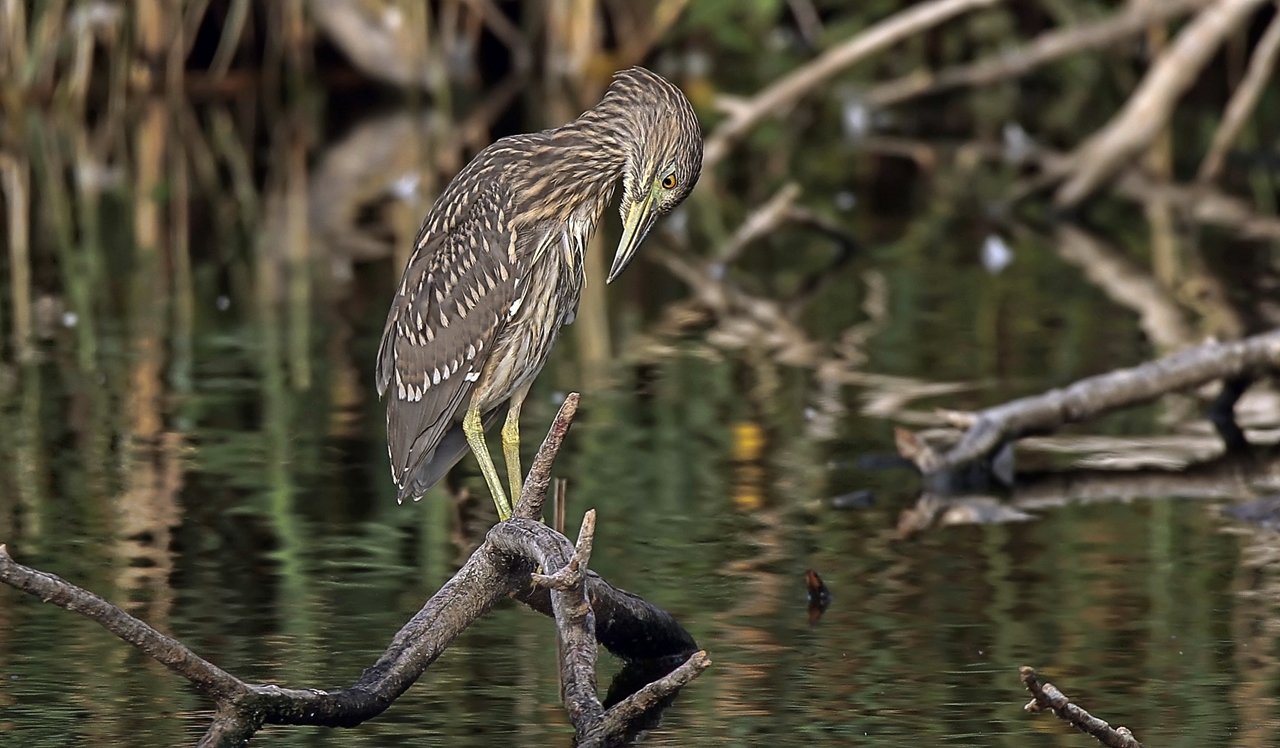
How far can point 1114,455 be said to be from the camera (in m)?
7.57

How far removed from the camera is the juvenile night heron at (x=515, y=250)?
18.3 feet

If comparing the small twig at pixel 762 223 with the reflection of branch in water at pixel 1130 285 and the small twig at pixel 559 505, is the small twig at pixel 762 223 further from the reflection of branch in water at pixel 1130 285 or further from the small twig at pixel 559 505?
the small twig at pixel 559 505

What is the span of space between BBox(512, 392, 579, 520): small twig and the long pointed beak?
92cm

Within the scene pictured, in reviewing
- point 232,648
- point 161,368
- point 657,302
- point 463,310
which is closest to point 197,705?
point 232,648

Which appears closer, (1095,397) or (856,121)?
(1095,397)

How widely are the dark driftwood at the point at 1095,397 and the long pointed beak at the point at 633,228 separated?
1.78 meters

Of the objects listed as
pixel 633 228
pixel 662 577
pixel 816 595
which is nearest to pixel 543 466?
pixel 633 228

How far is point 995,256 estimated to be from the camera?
11.5 metres

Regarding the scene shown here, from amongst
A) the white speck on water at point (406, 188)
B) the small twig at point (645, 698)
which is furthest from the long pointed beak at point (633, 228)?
the white speck on water at point (406, 188)

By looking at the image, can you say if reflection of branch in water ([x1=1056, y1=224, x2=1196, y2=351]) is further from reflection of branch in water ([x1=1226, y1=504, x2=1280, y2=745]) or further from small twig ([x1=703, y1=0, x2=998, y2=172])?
reflection of branch in water ([x1=1226, y1=504, x2=1280, y2=745])

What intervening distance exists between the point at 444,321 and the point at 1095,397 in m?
2.42

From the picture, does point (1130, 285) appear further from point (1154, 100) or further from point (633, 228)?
point (633, 228)

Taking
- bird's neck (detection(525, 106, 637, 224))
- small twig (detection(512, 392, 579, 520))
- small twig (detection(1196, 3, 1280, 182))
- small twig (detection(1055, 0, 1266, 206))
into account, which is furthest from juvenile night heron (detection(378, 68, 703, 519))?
small twig (detection(1196, 3, 1280, 182))

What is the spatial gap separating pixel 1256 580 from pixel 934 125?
11.7 metres
